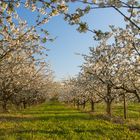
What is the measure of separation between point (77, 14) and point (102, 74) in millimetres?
23133

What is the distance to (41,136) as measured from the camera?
1742 cm

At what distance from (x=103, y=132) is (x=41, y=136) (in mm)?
4129

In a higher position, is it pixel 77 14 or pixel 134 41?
pixel 134 41

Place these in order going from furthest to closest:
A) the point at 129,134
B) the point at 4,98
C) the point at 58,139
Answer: the point at 4,98 → the point at 129,134 → the point at 58,139

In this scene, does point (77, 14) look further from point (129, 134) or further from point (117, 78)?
point (117, 78)

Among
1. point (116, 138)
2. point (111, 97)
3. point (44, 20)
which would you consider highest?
point (44, 20)

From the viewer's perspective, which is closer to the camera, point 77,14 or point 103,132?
point 77,14

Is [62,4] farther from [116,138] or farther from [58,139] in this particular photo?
[116,138]

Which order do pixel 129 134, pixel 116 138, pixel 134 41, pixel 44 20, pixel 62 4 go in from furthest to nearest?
1. pixel 134 41
2. pixel 129 134
3. pixel 116 138
4. pixel 44 20
5. pixel 62 4

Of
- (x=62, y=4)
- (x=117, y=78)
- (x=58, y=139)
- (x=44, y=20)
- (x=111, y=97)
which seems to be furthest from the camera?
(x=111, y=97)

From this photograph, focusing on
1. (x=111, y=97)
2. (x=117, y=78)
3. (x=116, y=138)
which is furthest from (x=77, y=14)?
(x=111, y=97)

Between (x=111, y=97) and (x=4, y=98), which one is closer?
(x=111, y=97)

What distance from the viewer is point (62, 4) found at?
320 inches

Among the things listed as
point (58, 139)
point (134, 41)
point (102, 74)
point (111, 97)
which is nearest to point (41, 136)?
point (58, 139)
